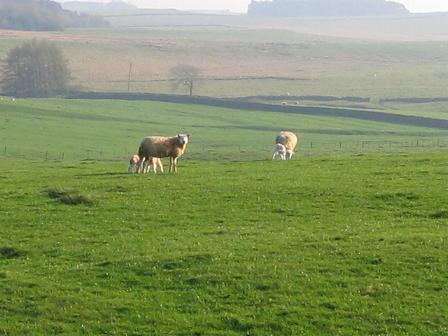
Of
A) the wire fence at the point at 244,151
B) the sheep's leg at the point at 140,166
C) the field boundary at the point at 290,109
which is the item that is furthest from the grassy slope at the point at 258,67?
the sheep's leg at the point at 140,166

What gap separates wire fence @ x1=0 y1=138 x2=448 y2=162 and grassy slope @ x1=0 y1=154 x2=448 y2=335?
2798 cm

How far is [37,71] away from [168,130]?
38.2 metres

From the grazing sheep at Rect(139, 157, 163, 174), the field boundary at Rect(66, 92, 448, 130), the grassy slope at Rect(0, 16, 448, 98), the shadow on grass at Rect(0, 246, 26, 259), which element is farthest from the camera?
the grassy slope at Rect(0, 16, 448, 98)

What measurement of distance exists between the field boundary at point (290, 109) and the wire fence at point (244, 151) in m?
11.3

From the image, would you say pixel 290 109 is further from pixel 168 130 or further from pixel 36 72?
pixel 36 72

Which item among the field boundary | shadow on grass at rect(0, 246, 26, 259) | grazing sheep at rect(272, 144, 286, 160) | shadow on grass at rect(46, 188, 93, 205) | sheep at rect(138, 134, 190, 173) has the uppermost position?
sheep at rect(138, 134, 190, 173)

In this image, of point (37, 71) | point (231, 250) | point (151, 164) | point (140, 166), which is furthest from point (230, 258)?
point (37, 71)

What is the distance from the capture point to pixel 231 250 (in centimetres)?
1778

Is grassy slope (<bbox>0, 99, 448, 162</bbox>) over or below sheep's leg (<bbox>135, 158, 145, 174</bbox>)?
below

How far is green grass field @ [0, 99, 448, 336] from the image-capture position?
48.5 ft

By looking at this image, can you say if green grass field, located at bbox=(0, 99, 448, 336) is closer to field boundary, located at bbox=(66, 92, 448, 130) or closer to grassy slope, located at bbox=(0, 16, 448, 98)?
field boundary, located at bbox=(66, 92, 448, 130)

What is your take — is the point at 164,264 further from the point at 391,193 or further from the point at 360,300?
the point at 391,193

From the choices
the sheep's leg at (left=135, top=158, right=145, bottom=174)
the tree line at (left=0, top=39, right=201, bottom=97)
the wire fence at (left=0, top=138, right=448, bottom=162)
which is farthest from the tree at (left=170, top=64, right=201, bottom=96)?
the sheep's leg at (left=135, top=158, right=145, bottom=174)

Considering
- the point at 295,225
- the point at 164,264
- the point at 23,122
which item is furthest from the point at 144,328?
the point at 23,122
